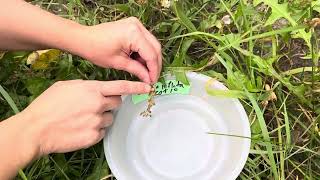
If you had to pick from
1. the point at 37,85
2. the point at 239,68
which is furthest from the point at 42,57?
the point at 239,68

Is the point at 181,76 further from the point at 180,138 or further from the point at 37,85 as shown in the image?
the point at 37,85

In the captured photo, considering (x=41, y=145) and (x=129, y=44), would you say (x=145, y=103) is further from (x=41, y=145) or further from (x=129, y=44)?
(x=41, y=145)

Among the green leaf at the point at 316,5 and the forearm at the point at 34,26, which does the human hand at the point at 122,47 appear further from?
the green leaf at the point at 316,5

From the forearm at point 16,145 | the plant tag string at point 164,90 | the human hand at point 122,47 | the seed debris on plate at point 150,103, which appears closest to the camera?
the forearm at point 16,145

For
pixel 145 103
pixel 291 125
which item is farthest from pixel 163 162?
pixel 291 125

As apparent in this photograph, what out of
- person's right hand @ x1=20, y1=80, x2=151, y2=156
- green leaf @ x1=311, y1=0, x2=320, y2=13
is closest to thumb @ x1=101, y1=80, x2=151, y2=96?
person's right hand @ x1=20, y1=80, x2=151, y2=156

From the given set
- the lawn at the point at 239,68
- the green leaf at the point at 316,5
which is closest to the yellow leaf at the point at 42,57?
the lawn at the point at 239,68

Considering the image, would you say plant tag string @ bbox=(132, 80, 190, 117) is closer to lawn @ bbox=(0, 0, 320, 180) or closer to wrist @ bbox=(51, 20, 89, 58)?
lawn @ bbox=(0, 0, 320, 180)
